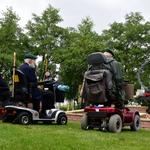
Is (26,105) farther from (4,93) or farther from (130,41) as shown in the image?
(130,41)

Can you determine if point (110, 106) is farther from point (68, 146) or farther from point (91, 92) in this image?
point (68, 146)

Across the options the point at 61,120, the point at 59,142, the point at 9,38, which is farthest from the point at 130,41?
the point at 59,142

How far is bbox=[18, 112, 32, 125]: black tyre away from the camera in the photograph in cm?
1280

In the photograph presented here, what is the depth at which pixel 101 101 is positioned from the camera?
469 inches

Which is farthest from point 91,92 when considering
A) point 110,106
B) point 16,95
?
point 16,95

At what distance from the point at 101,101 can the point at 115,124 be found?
0.68 metres

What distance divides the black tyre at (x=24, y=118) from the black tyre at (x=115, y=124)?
8.01 feet

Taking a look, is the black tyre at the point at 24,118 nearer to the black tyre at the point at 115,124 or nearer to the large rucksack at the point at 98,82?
the large rucksack at the point at 98,82

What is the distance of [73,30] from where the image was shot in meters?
41.5

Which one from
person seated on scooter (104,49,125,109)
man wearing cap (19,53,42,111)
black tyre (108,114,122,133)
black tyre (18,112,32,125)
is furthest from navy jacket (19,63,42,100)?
black tyre (108,114,122,133)

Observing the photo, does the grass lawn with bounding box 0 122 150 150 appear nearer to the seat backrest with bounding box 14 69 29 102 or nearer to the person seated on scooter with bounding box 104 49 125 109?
the person seated on scooter with bounding box 104 49 125 109

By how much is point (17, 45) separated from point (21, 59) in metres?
1.67

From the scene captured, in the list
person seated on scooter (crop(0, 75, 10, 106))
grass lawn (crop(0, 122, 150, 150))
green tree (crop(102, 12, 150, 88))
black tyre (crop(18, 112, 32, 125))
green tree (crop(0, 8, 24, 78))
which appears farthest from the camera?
green tree (crop(102, 12, 150, 88))

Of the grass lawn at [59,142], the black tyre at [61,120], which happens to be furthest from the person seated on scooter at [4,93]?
the grass lawn at [59,142]
